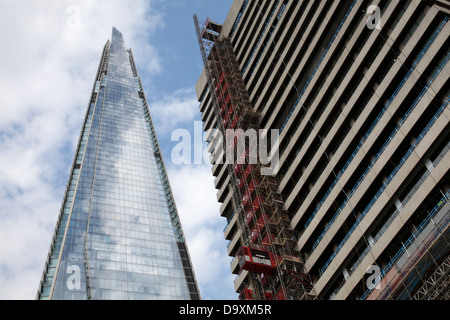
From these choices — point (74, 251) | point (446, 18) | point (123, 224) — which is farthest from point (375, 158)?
point (123, 224)

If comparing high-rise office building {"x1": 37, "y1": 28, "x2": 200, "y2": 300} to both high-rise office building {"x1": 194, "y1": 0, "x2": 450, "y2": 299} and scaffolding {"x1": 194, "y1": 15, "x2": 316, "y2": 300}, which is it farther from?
high-rise office building {"x1": 194, "y1": 0, "x2": 450, "y2": 299}

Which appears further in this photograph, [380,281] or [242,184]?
[242,184]

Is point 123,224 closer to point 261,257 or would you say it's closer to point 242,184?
point 242,184

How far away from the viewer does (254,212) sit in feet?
167

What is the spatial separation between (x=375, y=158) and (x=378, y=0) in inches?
565

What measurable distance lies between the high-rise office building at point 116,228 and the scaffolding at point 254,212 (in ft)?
222

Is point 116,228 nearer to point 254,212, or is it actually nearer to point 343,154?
point 254,212

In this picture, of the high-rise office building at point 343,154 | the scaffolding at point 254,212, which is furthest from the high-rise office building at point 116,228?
the high-rise office building at point 343,154

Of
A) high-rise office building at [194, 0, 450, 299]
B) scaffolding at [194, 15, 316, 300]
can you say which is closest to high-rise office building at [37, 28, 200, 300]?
scaffolding at [194, 15, 316, 300]

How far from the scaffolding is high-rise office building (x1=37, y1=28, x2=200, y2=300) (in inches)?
2665

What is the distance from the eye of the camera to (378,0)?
41250 mm

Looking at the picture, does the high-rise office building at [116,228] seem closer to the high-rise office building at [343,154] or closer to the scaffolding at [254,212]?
the scaffolding at [254,212]

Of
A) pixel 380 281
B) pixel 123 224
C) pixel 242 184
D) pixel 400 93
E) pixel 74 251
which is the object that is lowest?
pixel 380 281

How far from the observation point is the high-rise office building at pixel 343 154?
31828 millimetres
